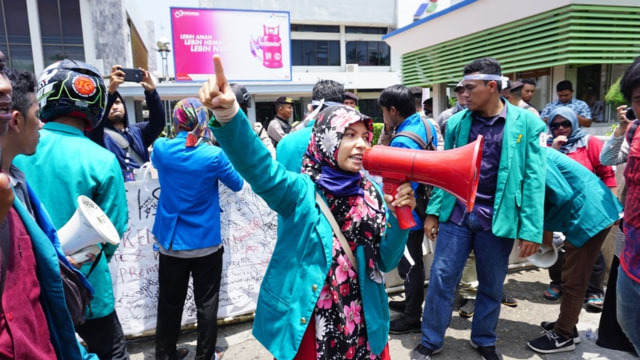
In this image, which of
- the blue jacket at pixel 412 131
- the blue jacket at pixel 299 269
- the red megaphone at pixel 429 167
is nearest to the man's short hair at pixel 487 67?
the blue jacket at pixel 412 131

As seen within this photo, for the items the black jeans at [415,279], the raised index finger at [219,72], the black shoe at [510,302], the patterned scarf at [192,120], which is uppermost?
the raised index finger at [219,72]

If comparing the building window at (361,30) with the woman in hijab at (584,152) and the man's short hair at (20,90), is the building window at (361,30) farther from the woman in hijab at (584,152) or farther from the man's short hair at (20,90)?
the man's short hair at (20,90)

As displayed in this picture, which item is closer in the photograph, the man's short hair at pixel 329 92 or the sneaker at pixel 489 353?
the sneaker at pixel 489 353

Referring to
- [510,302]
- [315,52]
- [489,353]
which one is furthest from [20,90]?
→ [315,52]

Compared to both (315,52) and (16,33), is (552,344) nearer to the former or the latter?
(16,33)

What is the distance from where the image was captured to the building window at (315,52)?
30062 mm

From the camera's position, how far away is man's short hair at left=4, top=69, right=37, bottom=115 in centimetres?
125

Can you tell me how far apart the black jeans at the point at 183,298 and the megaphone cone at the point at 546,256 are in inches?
104

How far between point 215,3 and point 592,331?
28.6m

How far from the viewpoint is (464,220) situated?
301 cm

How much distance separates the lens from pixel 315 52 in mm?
30484

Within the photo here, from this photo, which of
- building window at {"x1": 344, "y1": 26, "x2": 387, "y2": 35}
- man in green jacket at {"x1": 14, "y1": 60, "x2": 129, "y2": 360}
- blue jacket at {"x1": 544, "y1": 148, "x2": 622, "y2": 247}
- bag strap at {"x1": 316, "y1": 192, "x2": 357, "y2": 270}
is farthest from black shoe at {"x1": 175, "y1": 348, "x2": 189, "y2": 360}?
building window at {"x1": 344, "y1": 26, "x2": 387, "y2": 35}

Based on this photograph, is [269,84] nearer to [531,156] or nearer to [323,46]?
[323,46]

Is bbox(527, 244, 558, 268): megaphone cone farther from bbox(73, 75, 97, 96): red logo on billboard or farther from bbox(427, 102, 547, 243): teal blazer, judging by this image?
bbox(73, 75, 97, 96): red logo on billboard
